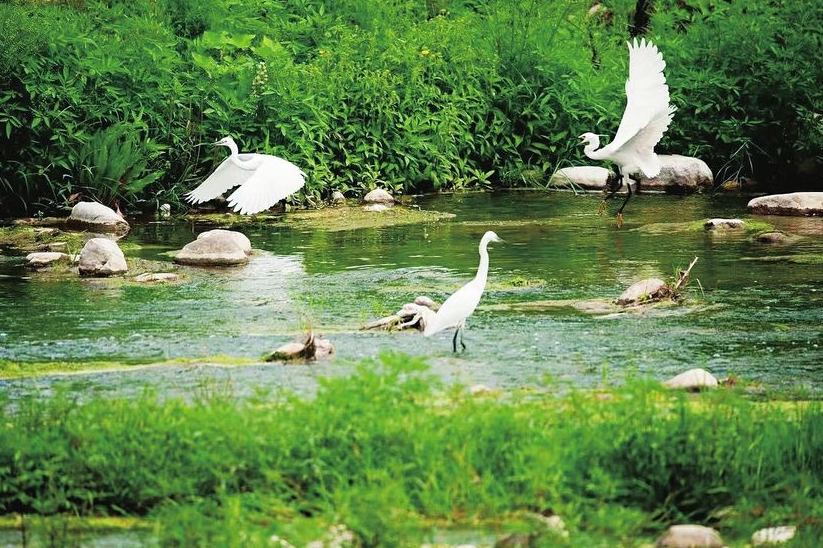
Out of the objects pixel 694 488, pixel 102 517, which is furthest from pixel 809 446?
pixel 102 517

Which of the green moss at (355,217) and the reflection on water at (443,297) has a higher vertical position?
the green moss at (355,217)

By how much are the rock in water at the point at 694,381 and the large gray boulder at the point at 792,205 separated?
7.63m

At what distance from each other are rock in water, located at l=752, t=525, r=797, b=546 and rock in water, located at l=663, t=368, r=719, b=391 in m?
1.50

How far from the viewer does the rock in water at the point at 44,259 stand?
9703 mm

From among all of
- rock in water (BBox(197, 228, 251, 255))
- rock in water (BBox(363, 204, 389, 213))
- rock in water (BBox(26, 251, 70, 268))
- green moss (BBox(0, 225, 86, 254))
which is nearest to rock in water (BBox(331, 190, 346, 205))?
rock in water (BBox(363, 204, 389, 213))

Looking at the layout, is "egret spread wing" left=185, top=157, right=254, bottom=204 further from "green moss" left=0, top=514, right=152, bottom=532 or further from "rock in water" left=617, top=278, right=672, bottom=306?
"green moss" left=0, top=514, right=152, bottom=532

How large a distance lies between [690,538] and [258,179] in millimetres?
7506

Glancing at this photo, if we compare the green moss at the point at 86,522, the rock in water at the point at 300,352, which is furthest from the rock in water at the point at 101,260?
the green moss at the point at 86,522

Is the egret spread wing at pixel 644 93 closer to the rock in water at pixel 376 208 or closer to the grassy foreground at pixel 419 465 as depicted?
the rock in water at pixel 376 208

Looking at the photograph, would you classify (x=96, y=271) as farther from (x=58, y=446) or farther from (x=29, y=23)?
(x=58, y=446)

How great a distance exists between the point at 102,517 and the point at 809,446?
2.29 metres

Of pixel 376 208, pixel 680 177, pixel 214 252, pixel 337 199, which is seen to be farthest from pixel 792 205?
pixel 214 252

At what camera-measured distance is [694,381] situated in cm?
544

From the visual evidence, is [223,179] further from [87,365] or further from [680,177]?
[680,177]
